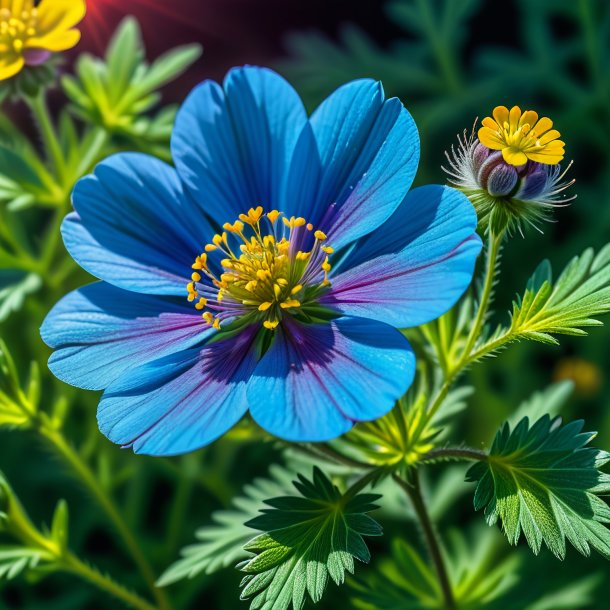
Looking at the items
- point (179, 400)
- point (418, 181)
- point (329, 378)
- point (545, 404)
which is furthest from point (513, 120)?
point (418, 181)

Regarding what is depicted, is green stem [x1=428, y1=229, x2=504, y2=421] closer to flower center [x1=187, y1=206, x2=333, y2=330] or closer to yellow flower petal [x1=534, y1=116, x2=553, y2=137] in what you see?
yellow flower petal [x1=534, y1=116, x2=553, y2=137]

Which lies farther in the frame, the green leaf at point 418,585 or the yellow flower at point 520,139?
the green leaf at point 418,585

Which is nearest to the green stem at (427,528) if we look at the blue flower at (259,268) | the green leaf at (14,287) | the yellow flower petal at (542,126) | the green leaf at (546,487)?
the green leaf at (546,487)

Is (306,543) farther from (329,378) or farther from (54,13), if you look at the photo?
(54,13)

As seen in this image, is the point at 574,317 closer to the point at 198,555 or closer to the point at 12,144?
the point at 198,555

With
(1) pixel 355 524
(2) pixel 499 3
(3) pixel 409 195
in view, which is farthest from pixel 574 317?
(2) pixel 499 3

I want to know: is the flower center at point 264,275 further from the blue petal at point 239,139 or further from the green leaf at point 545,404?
the green leaf at point 545,404
